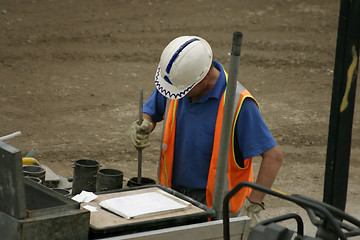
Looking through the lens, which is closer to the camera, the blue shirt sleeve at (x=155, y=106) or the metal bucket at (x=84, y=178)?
the metal bucket at (x=84, y=178)

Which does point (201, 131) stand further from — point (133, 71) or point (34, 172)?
point (133, 71)

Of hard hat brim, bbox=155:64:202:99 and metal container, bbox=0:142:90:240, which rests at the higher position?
hard hat brim, bbox=155:64:202:99

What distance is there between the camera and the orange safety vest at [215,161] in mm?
3803

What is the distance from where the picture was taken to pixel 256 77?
11930 mm

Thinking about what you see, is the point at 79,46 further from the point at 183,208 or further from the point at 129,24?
the point at 183,208

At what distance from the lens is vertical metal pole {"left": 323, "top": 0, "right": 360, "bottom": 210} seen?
2956mm

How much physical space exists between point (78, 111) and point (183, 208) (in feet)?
23.3

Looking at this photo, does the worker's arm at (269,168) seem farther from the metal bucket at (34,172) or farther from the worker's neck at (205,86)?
the metal bucket at (34,172)

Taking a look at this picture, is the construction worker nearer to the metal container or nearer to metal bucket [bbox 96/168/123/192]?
metal bucket [bbox 96/168/123/192]

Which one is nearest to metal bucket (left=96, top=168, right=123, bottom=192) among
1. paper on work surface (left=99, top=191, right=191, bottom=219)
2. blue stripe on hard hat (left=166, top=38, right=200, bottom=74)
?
paper on work surface (left=99, top=191, right=191, bottom=219)

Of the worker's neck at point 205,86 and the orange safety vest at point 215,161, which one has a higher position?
the worker's neck at point 205,86

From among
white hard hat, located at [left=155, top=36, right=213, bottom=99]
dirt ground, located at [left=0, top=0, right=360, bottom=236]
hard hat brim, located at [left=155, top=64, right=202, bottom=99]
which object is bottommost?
dirt ground, located at [left=0, top=0, right=360, bottom=236]

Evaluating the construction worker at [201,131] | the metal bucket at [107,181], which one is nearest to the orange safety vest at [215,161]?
the construction worker at [201,131]

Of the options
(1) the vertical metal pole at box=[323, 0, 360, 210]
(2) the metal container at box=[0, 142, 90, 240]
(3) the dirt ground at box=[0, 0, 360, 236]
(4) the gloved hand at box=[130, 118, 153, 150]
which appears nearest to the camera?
(2) the metal container at box=[0, 142, 90, 240]
